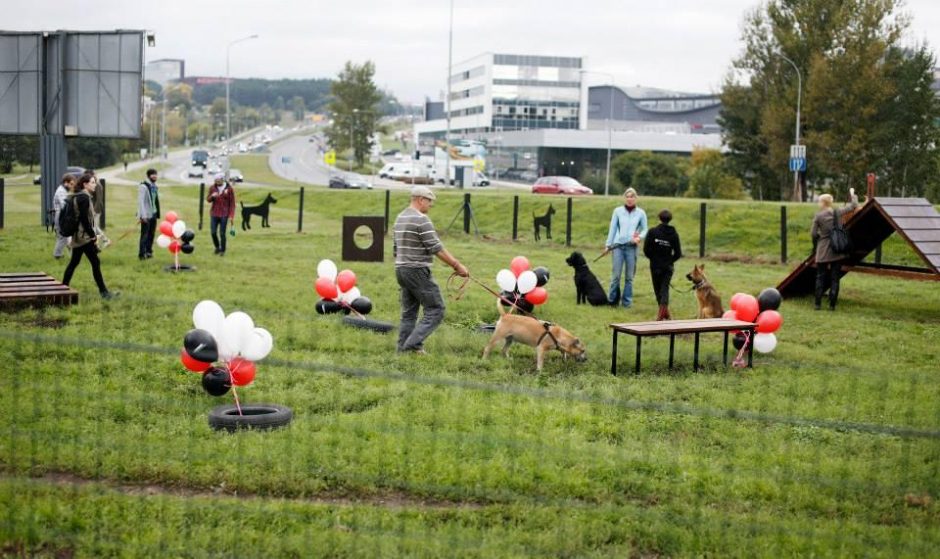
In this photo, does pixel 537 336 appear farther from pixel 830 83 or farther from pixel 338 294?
pixel 830 83

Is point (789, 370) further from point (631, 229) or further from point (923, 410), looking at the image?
point (631, 229)

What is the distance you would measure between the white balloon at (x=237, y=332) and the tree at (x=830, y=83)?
40775mm

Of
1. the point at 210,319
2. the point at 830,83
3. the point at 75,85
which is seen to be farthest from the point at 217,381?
the point at 830,83

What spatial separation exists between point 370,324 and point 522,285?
2.18 meters

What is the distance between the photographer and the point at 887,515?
6383 millimetres

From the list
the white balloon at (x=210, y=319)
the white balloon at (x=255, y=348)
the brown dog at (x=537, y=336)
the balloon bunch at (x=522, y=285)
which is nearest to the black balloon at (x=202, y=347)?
the white balloon at (x=210, y=319)

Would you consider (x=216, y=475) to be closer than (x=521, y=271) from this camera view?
Yes

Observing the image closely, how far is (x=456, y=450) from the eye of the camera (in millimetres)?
7082

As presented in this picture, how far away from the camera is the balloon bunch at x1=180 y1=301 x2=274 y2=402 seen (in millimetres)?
7926

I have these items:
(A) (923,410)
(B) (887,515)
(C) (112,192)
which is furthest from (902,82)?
(B) (887,515)

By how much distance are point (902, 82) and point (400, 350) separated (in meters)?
43.1

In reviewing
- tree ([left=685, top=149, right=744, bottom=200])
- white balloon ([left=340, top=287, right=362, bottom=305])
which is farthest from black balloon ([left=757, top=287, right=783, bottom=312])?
tree ([left=685, top=149, right=744, bottom=200])

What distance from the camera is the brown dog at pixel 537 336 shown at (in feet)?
34.6

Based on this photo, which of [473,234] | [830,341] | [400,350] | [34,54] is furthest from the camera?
[473,234]
